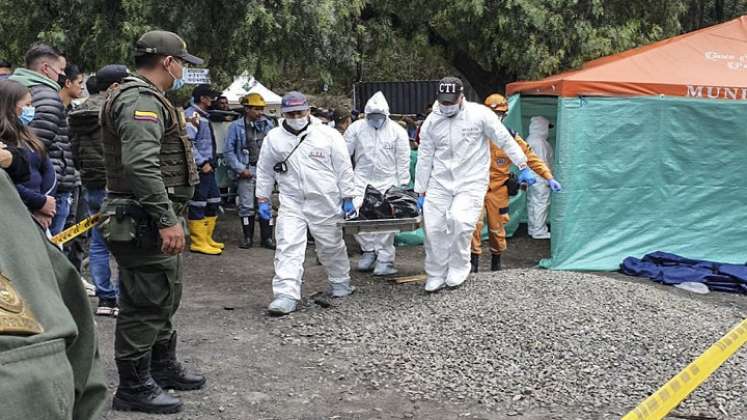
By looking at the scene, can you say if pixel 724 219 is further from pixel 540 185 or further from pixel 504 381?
pixel 504 381

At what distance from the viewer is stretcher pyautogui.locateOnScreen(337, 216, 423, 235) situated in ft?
21.7

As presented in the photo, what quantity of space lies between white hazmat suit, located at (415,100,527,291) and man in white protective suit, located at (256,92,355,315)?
85 cm

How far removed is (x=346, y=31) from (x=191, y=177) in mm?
6663

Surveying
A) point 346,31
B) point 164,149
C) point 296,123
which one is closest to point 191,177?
point 164,149

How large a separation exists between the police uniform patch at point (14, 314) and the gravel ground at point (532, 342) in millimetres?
3692

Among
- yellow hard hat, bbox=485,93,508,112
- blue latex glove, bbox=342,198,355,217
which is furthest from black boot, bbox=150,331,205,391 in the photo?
yellow hard hat, bbox=485,93,508,112

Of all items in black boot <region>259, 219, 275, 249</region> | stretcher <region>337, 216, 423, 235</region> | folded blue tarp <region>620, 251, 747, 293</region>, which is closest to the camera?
stretcher <region>337, 216, 423, 235</region>

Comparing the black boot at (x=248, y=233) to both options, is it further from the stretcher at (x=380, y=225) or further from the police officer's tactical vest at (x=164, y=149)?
the police officer's tactical vest at (x=164, y=149)

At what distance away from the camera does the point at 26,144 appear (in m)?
4.69

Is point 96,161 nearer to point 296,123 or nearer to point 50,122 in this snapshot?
point 50,122

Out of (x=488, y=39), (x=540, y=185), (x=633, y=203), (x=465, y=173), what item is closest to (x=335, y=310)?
(x=465, y=173)

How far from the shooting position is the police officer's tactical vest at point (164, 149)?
160 inches

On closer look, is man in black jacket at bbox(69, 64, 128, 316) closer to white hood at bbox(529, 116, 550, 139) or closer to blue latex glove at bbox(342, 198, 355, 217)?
blue latex glove at bbox(342, 198, 355, 217)

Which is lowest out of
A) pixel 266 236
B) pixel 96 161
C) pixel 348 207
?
pixel 266 236
